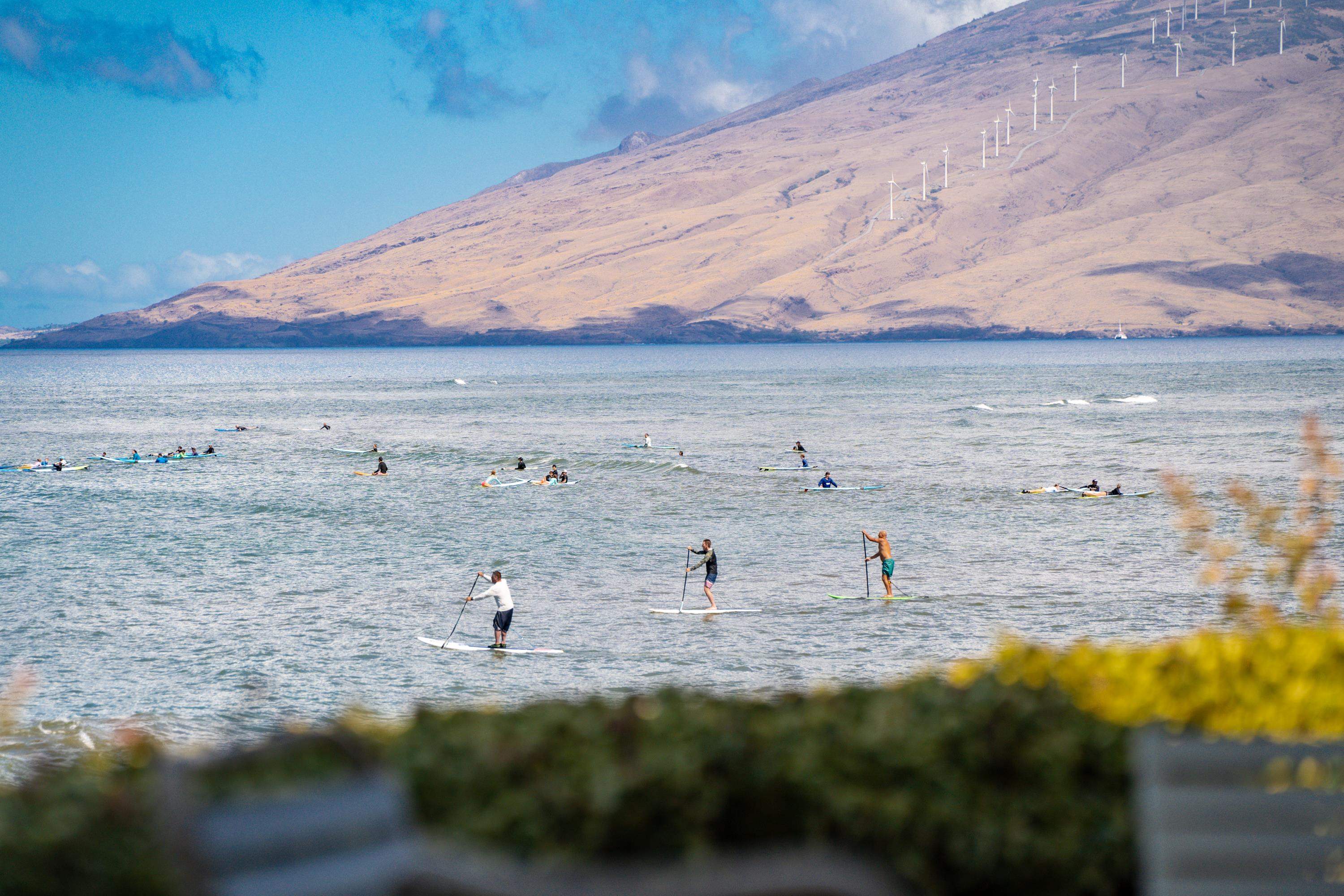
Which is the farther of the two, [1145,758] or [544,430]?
[544,430]

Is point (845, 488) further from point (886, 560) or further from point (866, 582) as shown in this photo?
point (886, 560)

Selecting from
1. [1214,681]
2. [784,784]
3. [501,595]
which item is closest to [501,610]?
[501,595]

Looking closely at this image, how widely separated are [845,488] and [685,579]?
82.9 feet

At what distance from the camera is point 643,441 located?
84.8m

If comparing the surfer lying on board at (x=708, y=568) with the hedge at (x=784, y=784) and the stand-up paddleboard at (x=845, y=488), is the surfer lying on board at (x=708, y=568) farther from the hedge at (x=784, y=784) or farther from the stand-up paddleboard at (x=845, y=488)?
the hedge at (x=784, y=784)

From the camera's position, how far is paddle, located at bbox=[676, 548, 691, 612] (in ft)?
105

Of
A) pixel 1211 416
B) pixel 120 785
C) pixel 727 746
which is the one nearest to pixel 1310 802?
pixel 727 746

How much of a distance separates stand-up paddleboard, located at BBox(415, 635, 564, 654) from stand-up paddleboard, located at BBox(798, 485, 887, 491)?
32.6 meters

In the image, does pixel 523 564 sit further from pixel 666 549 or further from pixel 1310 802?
pixel 1310 802

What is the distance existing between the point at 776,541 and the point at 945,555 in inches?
261

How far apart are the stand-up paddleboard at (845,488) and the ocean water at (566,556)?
2.27ft

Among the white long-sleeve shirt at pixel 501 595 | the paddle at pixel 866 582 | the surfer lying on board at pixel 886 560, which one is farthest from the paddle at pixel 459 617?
the surfer lying on board at pixel 886 560

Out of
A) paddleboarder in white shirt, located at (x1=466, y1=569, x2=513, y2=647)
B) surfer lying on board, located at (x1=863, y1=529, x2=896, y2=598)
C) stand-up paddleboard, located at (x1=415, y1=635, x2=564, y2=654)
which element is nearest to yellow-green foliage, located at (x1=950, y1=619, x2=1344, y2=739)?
stand-up paddleboard, located at (x1=415, y1=635, x2=564, y2=654)

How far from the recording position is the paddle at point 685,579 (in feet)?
105
